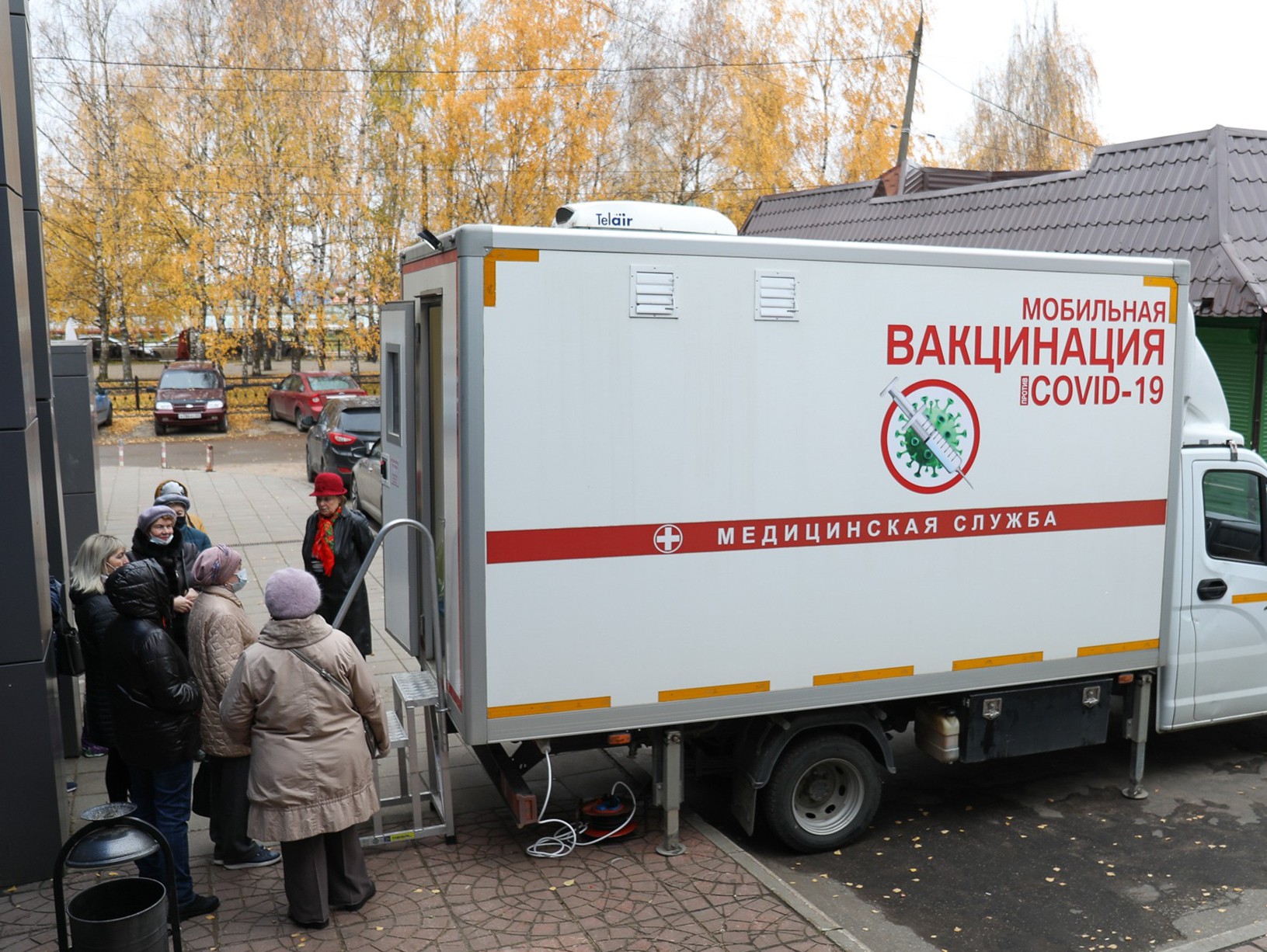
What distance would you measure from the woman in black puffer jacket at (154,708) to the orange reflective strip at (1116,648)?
4950 millimetres

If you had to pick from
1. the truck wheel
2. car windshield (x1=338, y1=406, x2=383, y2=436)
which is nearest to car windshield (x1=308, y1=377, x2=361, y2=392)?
car windshield (x1=338, y1=406, x2=383, y2=436)

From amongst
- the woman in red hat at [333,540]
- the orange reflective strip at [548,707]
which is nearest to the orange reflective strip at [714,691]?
the orange reflective strip at [548,707]

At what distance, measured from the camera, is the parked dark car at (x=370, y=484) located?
606 inches

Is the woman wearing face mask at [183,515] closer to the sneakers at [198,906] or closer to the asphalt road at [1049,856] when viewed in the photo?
the sneakers at [198,906]

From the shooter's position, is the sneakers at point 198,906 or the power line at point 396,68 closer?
the sneakers at point 198,906

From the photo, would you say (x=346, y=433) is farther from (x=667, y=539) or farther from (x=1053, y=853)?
(x=1053, y=853)

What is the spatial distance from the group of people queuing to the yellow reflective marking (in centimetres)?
498

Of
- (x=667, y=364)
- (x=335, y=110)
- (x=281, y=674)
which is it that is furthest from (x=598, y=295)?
(x=335, y=110)

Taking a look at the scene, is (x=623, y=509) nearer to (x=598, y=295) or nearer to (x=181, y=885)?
(x=598, y=295)

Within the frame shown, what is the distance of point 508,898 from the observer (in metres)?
5.61

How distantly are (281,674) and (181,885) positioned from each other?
1270 mm

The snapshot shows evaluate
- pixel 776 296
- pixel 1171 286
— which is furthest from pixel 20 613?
pixel 1171 286

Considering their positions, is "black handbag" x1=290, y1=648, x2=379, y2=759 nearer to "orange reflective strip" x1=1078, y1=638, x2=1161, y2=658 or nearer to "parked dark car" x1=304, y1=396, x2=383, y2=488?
"orange reflective strip" x1=1078, y1=638, x2=1161, y2=658

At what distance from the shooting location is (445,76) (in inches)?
1081
